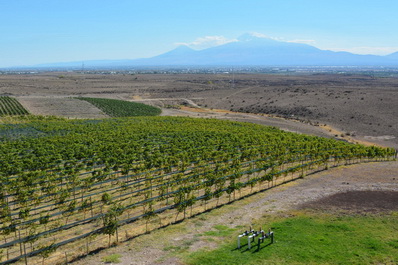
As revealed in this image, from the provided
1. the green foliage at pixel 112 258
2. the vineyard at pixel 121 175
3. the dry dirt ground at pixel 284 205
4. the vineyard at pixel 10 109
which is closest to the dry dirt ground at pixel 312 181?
the dry dirt ground at pixel 284 205

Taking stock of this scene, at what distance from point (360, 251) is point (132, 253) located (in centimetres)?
1093

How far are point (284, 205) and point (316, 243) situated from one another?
5.89 meters

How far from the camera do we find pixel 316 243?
16.8m

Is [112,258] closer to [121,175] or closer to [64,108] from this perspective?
[121,175]

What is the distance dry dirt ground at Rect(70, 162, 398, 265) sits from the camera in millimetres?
16609

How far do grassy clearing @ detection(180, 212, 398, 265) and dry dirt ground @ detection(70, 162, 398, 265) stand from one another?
1.04 m

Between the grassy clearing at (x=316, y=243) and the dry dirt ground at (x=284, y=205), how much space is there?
1.04 metres

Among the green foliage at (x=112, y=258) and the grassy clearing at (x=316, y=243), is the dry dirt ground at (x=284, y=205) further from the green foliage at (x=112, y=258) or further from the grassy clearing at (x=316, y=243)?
the grassy clearing at (x=316, y=243)

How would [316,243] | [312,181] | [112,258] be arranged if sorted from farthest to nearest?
[312,181]
[316,243]
[112,258]

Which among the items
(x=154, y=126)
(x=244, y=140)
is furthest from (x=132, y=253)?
(x=154, y=126)

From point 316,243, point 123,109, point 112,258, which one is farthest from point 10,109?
point 316,243

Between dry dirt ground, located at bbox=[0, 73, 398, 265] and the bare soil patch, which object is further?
the bare soil patch

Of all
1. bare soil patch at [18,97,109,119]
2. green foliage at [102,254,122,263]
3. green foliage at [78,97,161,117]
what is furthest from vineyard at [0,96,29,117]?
green foliage at [102,254,122,263]

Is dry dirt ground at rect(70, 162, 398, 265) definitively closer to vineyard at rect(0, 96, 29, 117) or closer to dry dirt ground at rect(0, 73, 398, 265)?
dry dirt ground at rect(0, 73, 398, 265)
